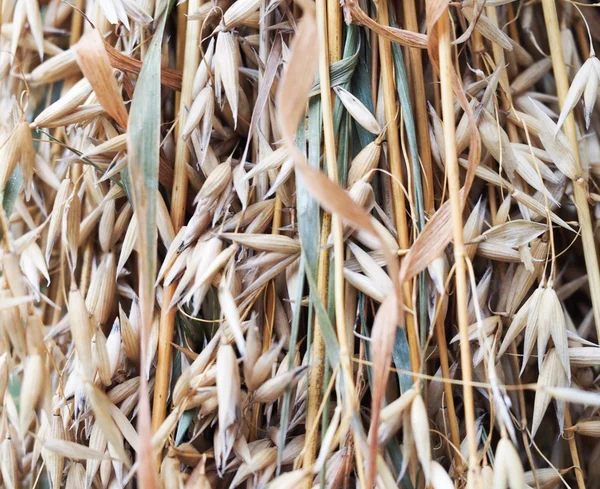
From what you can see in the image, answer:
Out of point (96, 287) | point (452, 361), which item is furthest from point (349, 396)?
point (96, 287)

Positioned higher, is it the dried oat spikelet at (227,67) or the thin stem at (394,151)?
the dried oat spikelet at (227,67)

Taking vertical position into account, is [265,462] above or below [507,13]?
below

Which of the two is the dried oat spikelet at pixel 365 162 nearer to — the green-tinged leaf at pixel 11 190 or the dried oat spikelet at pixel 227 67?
the dried oat spikelet at pixel 227 67

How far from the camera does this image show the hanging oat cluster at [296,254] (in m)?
0.42

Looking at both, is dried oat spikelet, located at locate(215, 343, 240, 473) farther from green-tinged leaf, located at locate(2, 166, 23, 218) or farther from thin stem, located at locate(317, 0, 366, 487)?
green-tinged leaf, located at locate(2, 166, 23, 218)

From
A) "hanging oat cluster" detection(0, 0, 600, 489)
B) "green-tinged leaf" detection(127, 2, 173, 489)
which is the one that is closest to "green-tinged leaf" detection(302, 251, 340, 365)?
"hanging oat cluster" detection(0, 0, 600, 489)

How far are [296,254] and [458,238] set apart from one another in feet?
0.44

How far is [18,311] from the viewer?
1.53 ft

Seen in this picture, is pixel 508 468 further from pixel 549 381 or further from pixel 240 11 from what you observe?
pixel 240 11

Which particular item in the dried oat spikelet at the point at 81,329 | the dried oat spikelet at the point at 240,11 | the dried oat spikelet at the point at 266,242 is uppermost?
the dried oat spikelet at the point at 240,11

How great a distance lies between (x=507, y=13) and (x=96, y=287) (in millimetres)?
500

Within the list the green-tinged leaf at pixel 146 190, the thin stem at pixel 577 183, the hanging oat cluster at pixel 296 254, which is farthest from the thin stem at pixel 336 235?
the thin stem at pixel 577 183

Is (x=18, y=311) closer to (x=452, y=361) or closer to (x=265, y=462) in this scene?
(x=265, y=462)

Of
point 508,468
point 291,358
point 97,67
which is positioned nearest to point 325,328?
point 291,358
